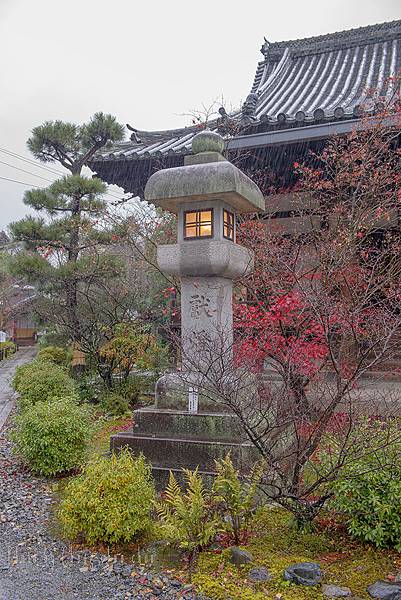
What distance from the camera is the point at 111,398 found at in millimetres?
9664

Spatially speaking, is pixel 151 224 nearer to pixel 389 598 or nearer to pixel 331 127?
pixel 331 127

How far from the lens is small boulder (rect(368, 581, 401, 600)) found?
315 centimetres

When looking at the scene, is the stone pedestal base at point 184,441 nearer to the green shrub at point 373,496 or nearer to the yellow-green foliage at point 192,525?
the yellow-green foliage at point 192,525

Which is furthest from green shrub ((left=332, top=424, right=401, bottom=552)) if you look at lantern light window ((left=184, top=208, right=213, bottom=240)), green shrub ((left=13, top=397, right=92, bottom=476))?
green shrub ((left=13, top=397, right=92, bottom=476))

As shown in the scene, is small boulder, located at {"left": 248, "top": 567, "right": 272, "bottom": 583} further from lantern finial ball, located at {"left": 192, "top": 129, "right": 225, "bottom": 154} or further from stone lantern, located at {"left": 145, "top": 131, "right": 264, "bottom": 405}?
lantern finial ball, located at {"left": 192, "top": 129, "right": 225, "bottom": 154}

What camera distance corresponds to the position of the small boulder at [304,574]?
3340 millimetres

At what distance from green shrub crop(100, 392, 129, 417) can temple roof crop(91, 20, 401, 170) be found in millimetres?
4694

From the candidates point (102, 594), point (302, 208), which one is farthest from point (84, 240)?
point (102, 594)

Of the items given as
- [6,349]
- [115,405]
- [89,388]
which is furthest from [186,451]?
[6,349]

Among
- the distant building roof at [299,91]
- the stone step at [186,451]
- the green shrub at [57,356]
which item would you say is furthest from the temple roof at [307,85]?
the green shrub at [57,356]

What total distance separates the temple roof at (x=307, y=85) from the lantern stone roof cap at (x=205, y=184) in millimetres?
2398

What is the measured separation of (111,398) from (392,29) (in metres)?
12.3

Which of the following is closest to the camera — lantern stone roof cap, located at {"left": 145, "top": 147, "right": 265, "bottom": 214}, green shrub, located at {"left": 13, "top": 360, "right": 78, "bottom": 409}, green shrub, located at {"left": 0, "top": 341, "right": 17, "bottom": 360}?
lantern stone roof cap, located at {"left": 145, "top": 147, "right": 265, "bottom": 214}

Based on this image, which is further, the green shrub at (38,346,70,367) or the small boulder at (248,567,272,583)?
the green shrub at (38,346,70,367)
